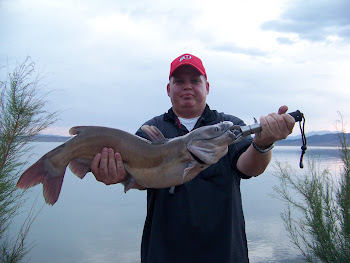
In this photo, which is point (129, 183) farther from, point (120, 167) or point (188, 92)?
point (188, 92)

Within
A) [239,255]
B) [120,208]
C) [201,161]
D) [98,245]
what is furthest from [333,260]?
[120,208]

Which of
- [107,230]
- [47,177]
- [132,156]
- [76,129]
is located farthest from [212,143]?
[107,230]

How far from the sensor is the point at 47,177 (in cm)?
291

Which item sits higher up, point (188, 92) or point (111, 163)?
point (188, 92)

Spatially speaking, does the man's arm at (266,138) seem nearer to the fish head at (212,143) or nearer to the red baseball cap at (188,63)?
the fish head at (212,143)

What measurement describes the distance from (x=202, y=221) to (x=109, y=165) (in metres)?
1.00

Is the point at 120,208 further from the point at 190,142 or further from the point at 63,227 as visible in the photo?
the point at 190,142

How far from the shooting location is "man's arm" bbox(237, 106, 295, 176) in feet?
8.29

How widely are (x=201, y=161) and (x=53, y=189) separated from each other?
4.60 feet

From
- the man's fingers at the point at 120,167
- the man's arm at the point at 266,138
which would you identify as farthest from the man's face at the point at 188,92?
the man's fingers at the point at 120,167

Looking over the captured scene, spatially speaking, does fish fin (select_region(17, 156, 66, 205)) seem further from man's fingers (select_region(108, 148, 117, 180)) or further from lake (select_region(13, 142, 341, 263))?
lake (select_region(13, 142, 341, 263))

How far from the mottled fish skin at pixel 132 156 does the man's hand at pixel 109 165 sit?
5cm

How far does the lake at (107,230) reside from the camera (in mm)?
10148

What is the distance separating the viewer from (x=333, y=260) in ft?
21.0
